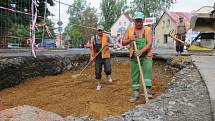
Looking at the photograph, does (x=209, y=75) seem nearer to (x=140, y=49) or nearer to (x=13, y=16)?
(x=140, y=49)

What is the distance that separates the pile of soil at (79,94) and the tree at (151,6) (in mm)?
46829

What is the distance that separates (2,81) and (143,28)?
453 centimetres

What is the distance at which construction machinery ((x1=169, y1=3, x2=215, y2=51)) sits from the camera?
11867mm

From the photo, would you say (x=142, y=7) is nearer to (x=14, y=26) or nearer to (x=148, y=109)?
(x=14, y=26)

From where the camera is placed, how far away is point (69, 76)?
11508 mm

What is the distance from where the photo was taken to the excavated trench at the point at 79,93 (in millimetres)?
6925

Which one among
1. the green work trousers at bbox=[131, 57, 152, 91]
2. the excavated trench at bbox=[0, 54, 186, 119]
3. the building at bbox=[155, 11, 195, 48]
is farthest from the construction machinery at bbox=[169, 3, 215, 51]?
the building at bbox=[155, 11, 195, 48]

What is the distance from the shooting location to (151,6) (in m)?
58.9

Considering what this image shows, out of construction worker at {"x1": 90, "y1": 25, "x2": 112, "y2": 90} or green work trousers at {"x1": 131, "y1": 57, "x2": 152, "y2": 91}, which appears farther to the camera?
construction worker at {"x1": 90, "y1": 25, "x2": 112, "y2": 90}

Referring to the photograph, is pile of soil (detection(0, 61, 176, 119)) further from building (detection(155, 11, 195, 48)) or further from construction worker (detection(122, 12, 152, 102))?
building (detection(155, 11, 195, 48))

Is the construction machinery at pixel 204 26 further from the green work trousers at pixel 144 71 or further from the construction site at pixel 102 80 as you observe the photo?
the green work trousers at pixel 144 71

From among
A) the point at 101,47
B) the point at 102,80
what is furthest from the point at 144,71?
the point at 102,80

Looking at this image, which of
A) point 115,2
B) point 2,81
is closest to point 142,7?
point 115,2

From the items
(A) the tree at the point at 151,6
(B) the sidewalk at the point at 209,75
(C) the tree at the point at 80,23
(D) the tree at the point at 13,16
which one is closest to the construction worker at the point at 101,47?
(B) the sidewalk at the point at 209,75
